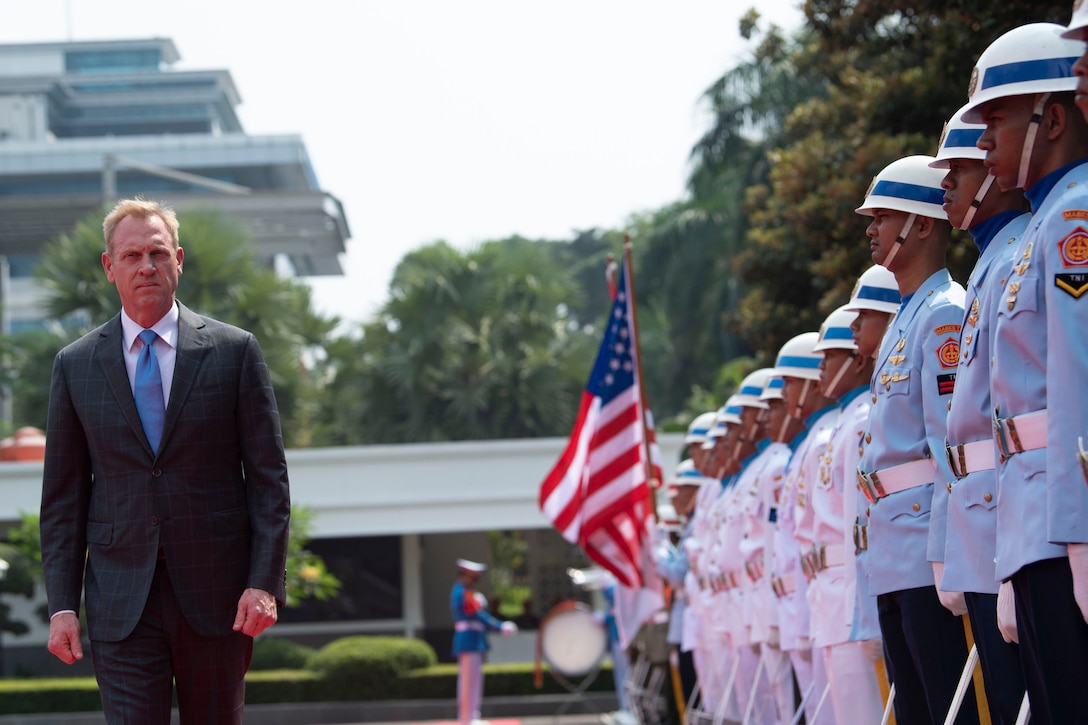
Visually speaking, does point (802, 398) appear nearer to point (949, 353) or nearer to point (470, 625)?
point (949, 353)

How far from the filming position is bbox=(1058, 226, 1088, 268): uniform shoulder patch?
359 cm

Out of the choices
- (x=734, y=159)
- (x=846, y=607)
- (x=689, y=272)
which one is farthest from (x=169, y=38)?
(x=846, y=607)

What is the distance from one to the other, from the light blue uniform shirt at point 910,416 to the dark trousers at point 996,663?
0.70 metres

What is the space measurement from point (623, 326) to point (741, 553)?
455cm

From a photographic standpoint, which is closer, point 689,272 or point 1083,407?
point 1083,407

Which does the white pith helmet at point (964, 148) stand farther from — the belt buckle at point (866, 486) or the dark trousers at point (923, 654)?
the dark trousers at point (923, 654)

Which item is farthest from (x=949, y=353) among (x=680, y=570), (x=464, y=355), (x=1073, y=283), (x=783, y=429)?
(x=464, y=355)

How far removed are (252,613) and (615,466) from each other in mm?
8280

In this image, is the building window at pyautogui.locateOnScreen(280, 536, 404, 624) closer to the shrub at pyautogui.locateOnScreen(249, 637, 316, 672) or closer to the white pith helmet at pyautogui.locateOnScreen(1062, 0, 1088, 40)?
the shrub at pyautogui.locateOnScreen(249, 637, 316, 672)

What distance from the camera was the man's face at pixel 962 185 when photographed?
4.66 metres

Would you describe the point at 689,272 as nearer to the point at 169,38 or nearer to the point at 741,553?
the point at 741,553

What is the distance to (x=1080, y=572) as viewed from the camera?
3.38 meters

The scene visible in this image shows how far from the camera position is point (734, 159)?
Answer: 2912 cm

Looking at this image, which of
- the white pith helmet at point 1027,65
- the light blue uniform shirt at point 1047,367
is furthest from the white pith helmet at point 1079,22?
the white pith helmet at point 1027,65
